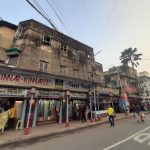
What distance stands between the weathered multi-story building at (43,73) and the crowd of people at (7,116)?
709 millimetres

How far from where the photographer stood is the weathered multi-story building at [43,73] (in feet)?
39.6

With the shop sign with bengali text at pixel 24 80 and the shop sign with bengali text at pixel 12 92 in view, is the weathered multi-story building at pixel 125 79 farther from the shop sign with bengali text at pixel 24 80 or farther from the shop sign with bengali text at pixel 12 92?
the shop sign with bengali text at pixel 12 92

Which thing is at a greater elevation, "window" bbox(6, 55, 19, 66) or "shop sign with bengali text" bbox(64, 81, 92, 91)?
"window" bbox(6, 55, 19, 66)

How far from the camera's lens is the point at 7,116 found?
1093 centimetres

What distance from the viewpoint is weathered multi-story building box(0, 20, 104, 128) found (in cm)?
1206

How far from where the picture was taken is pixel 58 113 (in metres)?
17.3

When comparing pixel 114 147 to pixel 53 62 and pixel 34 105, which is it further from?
pixel 53 62

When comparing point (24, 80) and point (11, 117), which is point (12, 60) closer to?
point (24, 80)

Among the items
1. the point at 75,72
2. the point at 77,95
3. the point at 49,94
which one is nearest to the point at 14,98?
the point at 49,94

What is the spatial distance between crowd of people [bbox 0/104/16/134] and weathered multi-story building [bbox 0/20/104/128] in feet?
2.33

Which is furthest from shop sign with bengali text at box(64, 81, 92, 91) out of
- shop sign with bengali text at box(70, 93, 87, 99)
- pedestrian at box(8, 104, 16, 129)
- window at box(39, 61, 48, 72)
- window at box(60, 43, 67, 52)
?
window at box(60, 43, 67, 52)

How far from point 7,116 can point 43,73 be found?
15.5ft

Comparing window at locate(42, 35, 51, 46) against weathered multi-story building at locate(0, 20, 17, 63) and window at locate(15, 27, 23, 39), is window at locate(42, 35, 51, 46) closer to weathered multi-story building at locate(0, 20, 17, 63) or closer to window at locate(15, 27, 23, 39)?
window at locate(15, 27, 23, 39)

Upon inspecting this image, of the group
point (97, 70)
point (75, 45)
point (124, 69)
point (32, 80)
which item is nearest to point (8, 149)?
point (32, 80)
